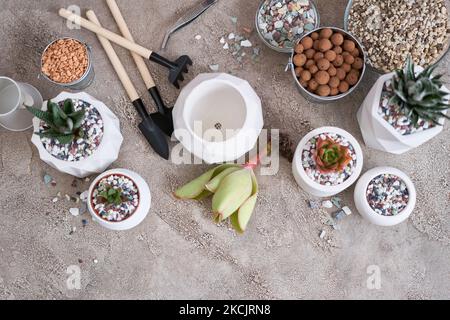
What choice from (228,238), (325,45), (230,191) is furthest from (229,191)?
(325,45)

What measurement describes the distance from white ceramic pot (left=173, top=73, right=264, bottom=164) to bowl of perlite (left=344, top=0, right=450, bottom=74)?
28cm

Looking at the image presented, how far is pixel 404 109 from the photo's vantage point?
106cm

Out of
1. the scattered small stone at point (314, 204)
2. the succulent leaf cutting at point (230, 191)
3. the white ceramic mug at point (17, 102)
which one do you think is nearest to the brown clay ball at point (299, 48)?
the succulent leaf cutting at point (230, 191)

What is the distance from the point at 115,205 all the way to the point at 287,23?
21.2 inches

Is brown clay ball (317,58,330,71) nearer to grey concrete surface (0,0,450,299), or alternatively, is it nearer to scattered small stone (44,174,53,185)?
grey concrete surface (0,0,450,299)

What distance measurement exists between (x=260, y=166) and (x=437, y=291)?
48cm

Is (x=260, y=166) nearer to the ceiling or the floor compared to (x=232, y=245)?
nearer to the ceiling

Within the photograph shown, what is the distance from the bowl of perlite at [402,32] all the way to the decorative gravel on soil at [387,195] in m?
0.23

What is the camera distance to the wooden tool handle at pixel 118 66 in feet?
4.04

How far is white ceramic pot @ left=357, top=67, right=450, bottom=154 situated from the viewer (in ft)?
3.60

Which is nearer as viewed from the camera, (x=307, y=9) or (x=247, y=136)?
(x=247, y=136)

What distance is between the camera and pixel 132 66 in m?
1.27
